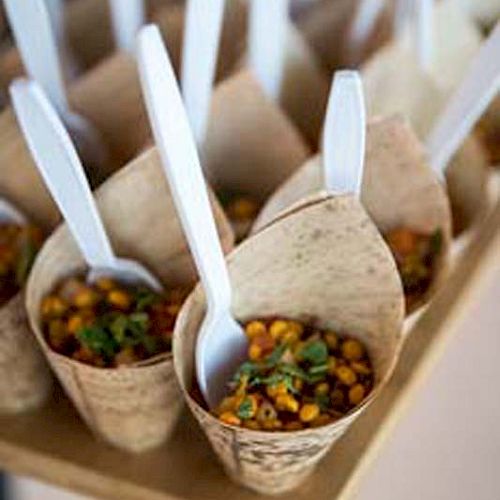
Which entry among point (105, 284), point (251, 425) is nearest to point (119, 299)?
point (105, 284)

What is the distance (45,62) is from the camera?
669 millimetres

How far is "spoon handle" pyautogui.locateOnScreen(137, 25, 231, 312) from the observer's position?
0.49 metres

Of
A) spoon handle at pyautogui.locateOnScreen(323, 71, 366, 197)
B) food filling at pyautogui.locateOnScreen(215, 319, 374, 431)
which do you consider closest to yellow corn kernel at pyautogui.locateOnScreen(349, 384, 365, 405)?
food filling at pyautogui.locateOnScreen(215, 319, 374, 431)

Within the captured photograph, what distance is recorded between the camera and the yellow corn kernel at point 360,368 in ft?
1.97

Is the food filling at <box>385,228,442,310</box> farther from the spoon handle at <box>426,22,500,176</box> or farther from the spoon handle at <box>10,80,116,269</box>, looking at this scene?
the spoon handle at <box>10,80,116,269</box>

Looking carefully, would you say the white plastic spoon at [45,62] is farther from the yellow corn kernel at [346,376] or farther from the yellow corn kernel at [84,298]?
the yellow corn kernel at [346,376]

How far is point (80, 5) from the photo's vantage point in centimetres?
89

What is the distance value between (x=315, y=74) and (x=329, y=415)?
0.31 metres

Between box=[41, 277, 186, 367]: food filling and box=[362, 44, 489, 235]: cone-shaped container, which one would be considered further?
box=[362, 44, 489, 235]: cone-shaped container

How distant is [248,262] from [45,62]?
181 mm

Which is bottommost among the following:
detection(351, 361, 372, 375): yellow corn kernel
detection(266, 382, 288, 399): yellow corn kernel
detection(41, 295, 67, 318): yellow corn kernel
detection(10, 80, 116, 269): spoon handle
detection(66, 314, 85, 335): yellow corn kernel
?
detection(351, 361, 372, 375): yellow corn kernel

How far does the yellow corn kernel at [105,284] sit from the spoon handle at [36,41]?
0.13m

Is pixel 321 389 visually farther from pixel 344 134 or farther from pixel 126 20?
pixel 126 20

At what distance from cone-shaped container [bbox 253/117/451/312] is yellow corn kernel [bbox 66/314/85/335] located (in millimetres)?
107
